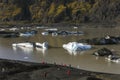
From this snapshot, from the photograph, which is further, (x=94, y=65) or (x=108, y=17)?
(x=108, y=17)

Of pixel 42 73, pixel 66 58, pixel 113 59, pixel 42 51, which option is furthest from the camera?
pixel 42 51

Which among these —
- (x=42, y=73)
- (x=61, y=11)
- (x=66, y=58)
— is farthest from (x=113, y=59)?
(x=61, y=11)

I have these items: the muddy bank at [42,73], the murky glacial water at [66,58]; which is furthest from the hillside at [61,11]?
the muddy bank at [42,73]

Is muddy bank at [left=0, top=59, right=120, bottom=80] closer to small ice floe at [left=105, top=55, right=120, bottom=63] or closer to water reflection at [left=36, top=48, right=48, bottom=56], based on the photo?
small ice floe at [left=105, top=55, right=120, bottom=63]

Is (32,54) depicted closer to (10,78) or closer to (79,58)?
(79,58)

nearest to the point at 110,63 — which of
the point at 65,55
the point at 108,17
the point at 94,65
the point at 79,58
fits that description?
the point at 94,65

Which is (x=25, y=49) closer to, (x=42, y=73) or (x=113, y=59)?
(x=113, y=59)
